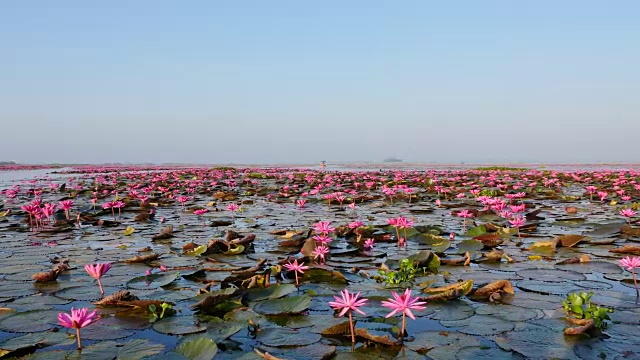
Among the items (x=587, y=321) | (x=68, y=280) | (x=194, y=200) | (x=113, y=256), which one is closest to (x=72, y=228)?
(x=113, y=256)

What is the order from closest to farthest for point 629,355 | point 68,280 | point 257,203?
point 629,355, point 68,280, point 257,203

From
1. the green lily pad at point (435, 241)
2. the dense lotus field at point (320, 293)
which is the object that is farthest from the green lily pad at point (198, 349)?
the green lily pad at point (435, 241)

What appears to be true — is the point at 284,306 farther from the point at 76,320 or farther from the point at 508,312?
the point at 508,312

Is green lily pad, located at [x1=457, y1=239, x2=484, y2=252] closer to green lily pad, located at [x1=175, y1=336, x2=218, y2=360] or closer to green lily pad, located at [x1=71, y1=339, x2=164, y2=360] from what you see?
green lily pad, located at [x1=175, y1=336, x2=218, y2=360]

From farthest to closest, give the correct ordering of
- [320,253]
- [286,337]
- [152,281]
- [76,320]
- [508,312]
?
[320,253]
[152,281]
[508,312]
[286,337]
[76,320]

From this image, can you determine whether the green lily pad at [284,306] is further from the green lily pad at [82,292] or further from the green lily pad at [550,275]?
the green lily pad at [550,275]

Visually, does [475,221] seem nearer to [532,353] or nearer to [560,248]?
[560,248]

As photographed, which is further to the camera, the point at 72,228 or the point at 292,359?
the point at 72,228

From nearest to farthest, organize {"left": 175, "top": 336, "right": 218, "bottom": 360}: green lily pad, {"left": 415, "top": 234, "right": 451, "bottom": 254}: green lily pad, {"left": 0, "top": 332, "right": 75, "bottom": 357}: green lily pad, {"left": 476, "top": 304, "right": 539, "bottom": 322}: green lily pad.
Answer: {"left": 175, "top": 336, "right": 218, "bottom": 360}: green lily pad → {"left": 0, "top": 332, "right": 75, "bottom": 357}: green lily pad → {"left": 476, "top": 304, "right": 539, "bottom": 322}: green lily pad → {"left": 415, "top": 234, "right": 451, "bottom": 254}: green lily pad

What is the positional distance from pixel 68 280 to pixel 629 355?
14.5 ft

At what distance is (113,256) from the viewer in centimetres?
534

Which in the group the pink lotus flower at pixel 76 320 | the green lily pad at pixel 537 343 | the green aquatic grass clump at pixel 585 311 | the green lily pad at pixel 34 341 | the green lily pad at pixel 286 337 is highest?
the pink lotus flower at pixel 76 320

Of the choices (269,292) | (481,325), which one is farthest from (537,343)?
(269,292)

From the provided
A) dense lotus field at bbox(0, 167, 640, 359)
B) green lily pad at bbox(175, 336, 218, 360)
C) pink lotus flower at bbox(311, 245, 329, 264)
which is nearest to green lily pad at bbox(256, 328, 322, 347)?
dense lotus field at bbox(0, 167, 640, 359)
